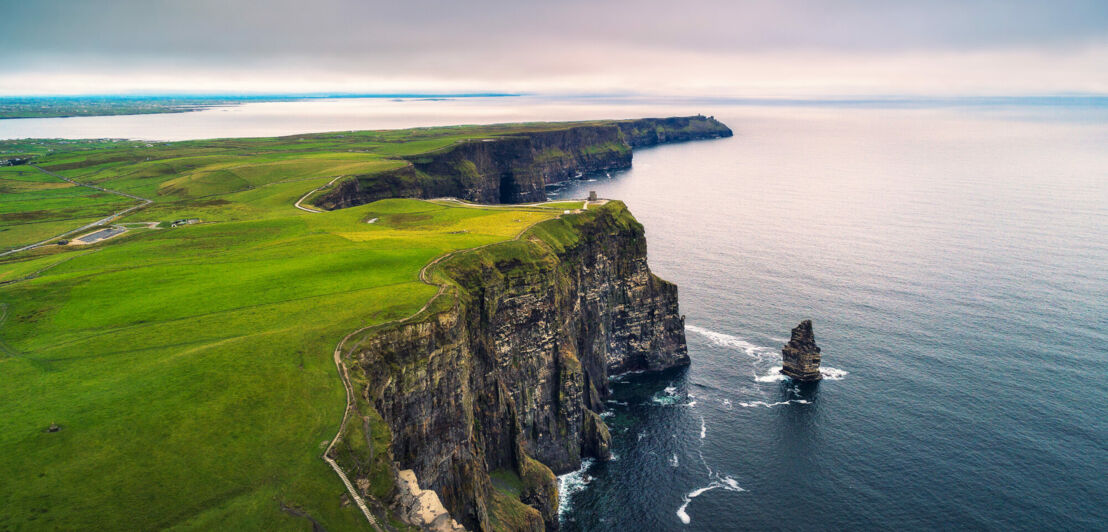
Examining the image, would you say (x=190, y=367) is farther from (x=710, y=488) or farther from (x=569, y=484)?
(x=710, y=488)

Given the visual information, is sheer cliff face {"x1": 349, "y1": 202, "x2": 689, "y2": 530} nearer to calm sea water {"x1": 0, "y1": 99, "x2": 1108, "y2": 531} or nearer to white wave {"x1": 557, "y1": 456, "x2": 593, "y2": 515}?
white wave {"x1": 557, "y1": 456, "x2": 593, "y2": 515}

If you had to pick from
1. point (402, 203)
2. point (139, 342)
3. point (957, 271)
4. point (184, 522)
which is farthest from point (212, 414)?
point (957, 271)

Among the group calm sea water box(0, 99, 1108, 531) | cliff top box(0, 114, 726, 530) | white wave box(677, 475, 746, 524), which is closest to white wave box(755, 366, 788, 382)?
calm sea water box(0, 99, 1108, 531)

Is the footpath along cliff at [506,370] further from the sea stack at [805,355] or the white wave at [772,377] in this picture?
the sea stack at [805,355]

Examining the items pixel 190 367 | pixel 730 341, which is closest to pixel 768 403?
pixel 730 341

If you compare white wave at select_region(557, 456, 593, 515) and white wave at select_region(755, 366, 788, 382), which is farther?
white wave at select_region(755, 366, 788, 382)

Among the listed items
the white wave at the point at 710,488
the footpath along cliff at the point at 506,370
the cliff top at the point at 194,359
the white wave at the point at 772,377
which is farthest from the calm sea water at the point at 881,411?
the cliff top at the point at 194,359
